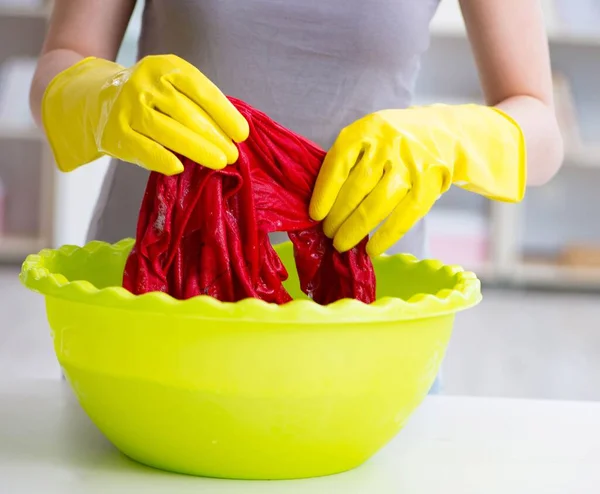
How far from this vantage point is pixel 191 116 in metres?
0.66

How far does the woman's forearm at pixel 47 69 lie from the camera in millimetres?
1042

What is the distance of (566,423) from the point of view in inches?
31.6

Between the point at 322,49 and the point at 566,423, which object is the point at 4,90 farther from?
the point at 566,423

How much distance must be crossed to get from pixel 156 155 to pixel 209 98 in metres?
0.06

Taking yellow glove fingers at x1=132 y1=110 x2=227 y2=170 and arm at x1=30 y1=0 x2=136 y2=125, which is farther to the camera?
arm at x1=30 y1=0 x2=136 y2=125

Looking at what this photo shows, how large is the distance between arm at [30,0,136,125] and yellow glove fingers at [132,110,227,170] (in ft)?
1.45

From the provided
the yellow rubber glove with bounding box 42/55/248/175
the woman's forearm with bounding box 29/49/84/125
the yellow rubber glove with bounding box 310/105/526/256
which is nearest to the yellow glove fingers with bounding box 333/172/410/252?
the yellow rubber glove with bounding box 310/105/526/256

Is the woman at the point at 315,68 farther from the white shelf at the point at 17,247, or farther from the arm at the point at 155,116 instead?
the white shelf at the point at 17,247

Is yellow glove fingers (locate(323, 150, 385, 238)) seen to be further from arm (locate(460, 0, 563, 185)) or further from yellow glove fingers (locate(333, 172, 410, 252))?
arm (locate(460, 0, 563, 185))

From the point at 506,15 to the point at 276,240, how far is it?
0.37 meters

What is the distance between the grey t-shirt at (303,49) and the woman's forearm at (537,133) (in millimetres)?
153

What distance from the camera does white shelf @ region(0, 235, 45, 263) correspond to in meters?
3.69

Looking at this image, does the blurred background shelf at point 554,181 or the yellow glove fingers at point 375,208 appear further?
the blurred background shelf at point 554,181

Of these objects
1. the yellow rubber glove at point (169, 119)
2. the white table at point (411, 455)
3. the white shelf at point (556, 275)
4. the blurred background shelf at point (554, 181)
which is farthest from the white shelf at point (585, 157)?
the yellow rubber glove at point (169, 119)
